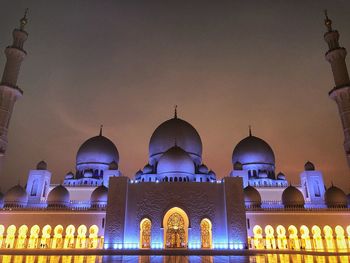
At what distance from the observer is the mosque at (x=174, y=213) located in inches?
639

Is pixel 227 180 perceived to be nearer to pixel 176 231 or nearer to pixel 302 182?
pixel 176 231

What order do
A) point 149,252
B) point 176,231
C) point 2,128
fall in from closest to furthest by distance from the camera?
1. point 149,252
2. point 176,231
3. point 2,128

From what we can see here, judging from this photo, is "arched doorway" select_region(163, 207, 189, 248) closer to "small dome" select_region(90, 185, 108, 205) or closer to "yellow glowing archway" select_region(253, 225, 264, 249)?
"yellow glowing archway" select_region(253, 225, 264, 249)

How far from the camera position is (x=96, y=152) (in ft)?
78.9

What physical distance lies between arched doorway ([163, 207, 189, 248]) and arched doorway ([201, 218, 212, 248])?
35.8 inches

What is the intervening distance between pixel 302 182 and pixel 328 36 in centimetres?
1067

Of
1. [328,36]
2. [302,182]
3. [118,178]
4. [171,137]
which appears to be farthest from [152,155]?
[328,36]

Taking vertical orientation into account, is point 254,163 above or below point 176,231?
above

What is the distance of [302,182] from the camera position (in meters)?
22.5

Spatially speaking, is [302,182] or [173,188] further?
[302,182]

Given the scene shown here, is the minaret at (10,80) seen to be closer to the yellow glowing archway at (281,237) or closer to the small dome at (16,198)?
the small dome at (16,198)

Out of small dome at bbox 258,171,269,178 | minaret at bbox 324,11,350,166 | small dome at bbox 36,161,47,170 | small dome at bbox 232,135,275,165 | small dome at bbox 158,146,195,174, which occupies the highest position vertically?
minaret at bbox 324,11,350,166

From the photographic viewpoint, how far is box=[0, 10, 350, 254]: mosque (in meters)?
16.2

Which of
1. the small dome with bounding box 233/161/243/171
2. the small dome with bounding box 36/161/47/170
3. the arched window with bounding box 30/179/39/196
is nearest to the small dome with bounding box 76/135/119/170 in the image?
the small dome with bounding box 36/161/47/170
